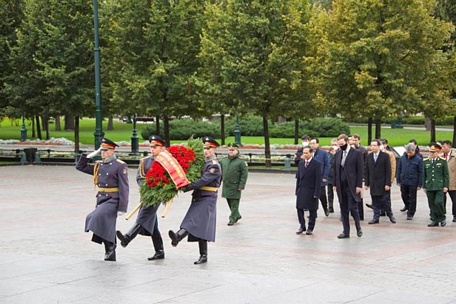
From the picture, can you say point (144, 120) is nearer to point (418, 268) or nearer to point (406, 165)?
point (406, 165)

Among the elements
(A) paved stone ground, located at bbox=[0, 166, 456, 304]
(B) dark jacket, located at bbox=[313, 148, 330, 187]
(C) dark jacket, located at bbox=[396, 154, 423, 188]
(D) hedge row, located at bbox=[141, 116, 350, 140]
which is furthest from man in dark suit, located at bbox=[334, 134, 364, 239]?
(D) hedge row, located at bbox=[141, 116, 350, 140]

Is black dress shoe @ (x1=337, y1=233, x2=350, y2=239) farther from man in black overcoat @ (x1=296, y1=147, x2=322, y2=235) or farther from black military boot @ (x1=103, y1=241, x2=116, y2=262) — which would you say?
black military boot @ (x1=103, y1=241, x2=116, y2=262)

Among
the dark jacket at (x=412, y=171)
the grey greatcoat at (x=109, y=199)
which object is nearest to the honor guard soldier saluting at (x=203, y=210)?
the grey greatcoat at (x=109, y=199)

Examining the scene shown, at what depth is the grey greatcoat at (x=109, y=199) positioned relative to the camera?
44.5ft

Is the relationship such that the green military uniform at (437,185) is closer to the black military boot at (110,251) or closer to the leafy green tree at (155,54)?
the black military boot at (110,251)

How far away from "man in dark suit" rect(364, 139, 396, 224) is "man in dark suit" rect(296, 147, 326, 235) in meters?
2.44

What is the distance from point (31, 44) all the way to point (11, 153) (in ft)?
18.3

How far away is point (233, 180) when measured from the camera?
18.8 m

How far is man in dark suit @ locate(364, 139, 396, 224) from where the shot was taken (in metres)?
18.9

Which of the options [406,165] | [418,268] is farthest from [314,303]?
[406,165]

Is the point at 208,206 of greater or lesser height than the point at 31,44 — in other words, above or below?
below

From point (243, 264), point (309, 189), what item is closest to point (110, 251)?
point (243, 264)

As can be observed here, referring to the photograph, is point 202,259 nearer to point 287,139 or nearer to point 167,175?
point 167,175

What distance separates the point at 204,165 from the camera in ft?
44.4
